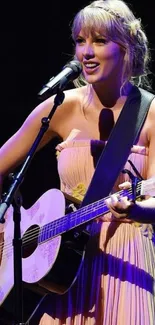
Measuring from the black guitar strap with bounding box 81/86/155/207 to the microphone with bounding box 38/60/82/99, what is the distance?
0.84 feet

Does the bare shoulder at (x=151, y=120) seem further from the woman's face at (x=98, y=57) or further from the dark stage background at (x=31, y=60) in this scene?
the dark stage background at (x=31, y=60)

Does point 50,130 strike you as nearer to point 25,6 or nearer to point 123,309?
point 123,309

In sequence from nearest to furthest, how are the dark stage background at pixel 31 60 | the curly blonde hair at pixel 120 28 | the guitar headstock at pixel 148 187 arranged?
1. the guitar headstock at pixel 148 187
2. the curly blonde hair at pixel 120 28
3. the dark stage background at pixel 31 60

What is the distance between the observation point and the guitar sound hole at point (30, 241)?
2.55 metres

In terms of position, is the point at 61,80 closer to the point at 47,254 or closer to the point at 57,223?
the point at 57,223

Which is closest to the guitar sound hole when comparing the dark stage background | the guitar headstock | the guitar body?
the guitar body

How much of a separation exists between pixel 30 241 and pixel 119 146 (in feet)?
1.70

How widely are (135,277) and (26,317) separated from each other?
0.46 metres

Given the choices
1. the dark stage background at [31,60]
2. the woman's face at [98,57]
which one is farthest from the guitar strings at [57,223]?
the dark stage background at [31,60]

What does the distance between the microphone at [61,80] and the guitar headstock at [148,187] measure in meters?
0.48

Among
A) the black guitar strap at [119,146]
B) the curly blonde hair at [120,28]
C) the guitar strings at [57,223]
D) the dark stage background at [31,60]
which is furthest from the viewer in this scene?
the dark stage background at [31,60]

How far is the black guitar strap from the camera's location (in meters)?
2.40

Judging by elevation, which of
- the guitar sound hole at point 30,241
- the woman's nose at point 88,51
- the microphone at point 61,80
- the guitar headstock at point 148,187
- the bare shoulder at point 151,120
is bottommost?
the guitar sound hole at point 30,241

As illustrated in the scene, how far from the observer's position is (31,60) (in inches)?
165
